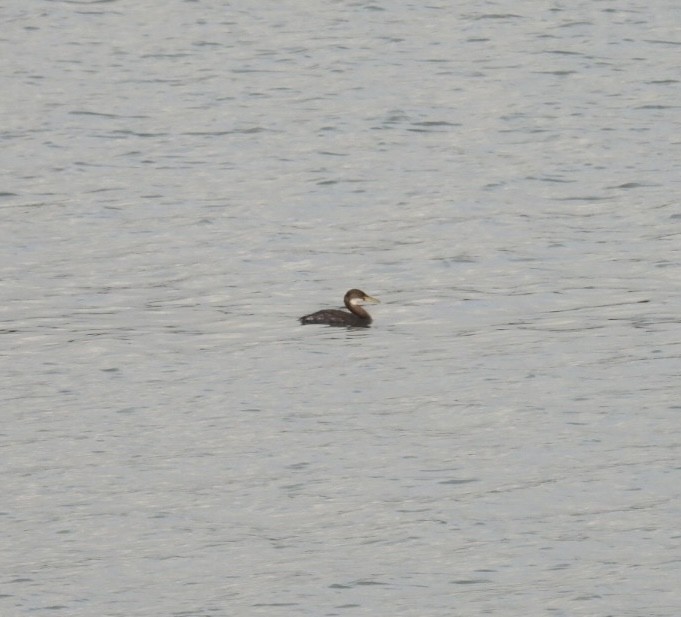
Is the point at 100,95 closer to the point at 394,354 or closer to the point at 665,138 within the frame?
the point at 665,138

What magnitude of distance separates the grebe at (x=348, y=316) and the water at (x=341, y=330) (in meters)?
0.16

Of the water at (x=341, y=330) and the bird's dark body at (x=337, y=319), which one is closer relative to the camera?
the water at (x=341, y=330)

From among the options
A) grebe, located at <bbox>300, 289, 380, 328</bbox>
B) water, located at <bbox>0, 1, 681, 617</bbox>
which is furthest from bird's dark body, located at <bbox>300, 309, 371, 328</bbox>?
water, located at <bbox>0, 1, 681, 617</bbox>

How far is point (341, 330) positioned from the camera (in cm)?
1920

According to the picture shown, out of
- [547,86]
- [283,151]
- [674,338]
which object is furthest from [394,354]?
[547,86]

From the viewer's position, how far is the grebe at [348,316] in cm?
1933

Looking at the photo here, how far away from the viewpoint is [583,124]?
2983cm

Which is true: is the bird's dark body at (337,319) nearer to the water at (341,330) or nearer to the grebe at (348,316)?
the grebe at (348,316)

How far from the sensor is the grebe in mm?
19328

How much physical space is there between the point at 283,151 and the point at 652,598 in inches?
685

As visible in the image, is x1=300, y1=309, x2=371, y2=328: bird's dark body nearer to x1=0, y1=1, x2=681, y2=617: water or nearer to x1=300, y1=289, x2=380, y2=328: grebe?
x1=300, y1=289, x2=380, y2=328: grebe

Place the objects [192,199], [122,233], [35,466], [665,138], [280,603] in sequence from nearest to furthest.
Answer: [280,603] → [35,466] → [122,233] → [192,199] → [665,138]

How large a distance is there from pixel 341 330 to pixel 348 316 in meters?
0.23

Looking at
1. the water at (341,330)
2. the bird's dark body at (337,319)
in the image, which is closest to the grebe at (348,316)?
the bird's dark body at (337,319)
